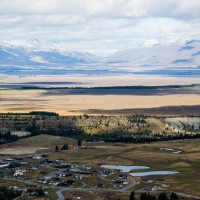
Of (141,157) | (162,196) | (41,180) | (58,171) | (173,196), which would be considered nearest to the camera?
(162,196)

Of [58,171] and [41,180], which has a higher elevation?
[58,171]

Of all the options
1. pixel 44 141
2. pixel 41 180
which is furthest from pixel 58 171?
pixel 44 141

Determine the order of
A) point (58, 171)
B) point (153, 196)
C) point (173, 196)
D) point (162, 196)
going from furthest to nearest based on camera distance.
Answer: point (58, 171) → point (173, 196) → point (153, 196) → point (162, 196)

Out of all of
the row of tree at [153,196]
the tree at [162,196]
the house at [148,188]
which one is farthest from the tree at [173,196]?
the house at [148,188]

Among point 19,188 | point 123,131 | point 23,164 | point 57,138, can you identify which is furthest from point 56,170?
point 123,131

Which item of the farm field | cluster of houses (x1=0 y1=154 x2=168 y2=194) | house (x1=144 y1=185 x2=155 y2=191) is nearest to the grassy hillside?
the farm field

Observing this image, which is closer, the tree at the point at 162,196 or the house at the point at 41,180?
the tree at the point at 162,196

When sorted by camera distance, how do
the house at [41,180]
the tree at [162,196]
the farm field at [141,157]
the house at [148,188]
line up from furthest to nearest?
the house at [41,180]
the farm field at [141,157]
the house at [148,188]
the tree at [162,196]

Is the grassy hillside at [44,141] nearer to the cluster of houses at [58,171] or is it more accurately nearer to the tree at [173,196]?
the cluster of houses at [58,171]

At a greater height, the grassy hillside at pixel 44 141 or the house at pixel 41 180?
the grassy hillside at pixel 44 141

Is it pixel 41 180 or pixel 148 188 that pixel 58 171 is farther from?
pixel 148 188

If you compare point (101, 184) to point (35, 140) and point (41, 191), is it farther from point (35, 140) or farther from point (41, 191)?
point (35, 140)
